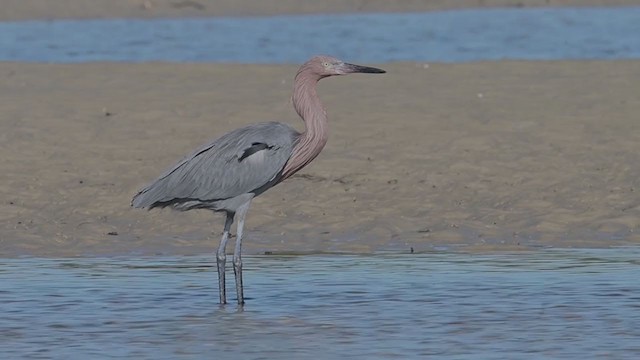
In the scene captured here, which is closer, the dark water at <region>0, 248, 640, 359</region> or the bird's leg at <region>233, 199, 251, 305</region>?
the dark water at <region>0, 248, 640, 359</region>

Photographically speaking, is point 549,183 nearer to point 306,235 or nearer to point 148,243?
point 306,235

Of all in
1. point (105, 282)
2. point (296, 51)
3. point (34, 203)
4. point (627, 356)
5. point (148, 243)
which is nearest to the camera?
point (627, 356)

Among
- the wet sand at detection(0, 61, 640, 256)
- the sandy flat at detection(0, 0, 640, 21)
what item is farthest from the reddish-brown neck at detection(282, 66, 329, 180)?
the sandy flat at detection(0, 0, 640, 21)

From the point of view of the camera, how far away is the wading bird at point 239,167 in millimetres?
10258

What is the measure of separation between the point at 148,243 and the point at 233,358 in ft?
13.1

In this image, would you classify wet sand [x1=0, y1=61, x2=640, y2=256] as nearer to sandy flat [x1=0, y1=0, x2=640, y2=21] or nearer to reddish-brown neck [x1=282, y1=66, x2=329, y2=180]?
reddish-brown neck [x1=282, y1=66, x2=329, y2=180]

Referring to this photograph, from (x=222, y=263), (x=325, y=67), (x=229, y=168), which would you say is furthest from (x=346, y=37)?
(x=222, y=263)

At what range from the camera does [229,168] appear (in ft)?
33.7

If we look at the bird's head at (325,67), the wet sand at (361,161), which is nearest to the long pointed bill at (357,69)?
the bird's head at (325,67)

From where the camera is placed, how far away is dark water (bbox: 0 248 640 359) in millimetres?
8453

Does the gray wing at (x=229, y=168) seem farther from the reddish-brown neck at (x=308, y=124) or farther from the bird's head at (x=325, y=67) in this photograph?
the bird's head at (x=325, y=67)

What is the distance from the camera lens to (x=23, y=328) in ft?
29.6

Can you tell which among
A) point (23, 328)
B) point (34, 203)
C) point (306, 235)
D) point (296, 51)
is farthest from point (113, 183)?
point (296, 51)

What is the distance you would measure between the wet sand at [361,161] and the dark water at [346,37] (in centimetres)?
351
